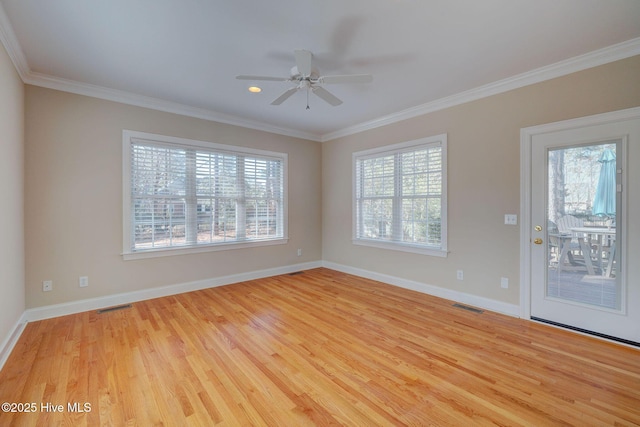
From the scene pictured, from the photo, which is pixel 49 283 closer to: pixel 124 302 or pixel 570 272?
pixel 124 302

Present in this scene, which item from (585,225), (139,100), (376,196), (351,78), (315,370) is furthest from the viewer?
(376,196)

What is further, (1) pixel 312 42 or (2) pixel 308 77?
(2) pixel 308 77

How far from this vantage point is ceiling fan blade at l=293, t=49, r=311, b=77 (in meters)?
2.31

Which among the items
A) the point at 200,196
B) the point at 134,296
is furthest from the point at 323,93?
the point at 134,296

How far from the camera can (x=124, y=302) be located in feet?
11.8

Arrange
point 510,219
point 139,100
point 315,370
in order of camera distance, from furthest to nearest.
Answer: point 139,100 < point 510,219 < point 315,370

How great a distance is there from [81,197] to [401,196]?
4.31 m

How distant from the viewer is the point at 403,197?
173 inches

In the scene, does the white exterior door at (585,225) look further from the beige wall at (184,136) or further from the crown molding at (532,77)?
the crown molding at (532,77)

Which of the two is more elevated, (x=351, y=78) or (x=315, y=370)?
(x=351, y=78)

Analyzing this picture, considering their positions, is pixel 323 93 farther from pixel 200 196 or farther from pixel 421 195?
pixel 200 196

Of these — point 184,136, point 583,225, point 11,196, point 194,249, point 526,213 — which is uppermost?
point 184,136

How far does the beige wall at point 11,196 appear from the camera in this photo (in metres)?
2.34

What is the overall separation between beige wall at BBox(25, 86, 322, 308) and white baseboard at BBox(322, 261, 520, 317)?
2789mm
